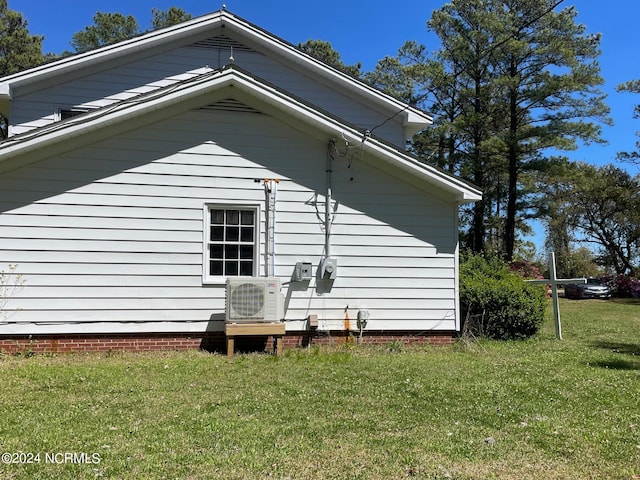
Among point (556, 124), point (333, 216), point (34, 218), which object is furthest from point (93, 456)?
point (556, 124)

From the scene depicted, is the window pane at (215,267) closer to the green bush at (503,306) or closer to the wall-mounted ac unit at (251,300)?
the wall-mounted ac unit at (251,300)

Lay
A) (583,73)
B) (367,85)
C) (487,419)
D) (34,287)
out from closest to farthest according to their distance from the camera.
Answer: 1. (487,419)
2. (34,287)
3. (367,85)
4. (583,73)

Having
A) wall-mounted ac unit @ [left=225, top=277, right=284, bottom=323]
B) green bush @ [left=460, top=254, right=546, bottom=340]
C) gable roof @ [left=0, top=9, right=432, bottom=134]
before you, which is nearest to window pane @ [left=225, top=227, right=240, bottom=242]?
wall-mounted ac unit @ [left=225, top=277, right=284, bottom=323]

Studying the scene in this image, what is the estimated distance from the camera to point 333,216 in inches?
360

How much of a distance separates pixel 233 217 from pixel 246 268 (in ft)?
3.07

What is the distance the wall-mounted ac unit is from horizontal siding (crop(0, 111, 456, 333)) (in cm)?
50

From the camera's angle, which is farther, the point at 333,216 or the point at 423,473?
the point at 333,216

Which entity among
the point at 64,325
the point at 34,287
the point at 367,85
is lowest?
the point at 64,325

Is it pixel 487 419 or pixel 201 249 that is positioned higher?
pixel 201 249

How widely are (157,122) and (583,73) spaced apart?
25.7 metres

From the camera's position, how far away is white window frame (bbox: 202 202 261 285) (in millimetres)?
8641

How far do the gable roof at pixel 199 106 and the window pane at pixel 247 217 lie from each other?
1793 mm

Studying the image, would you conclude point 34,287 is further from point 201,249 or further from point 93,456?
point 93,456

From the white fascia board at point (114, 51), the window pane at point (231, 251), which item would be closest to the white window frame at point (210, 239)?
the window pane at point (231, 251)
